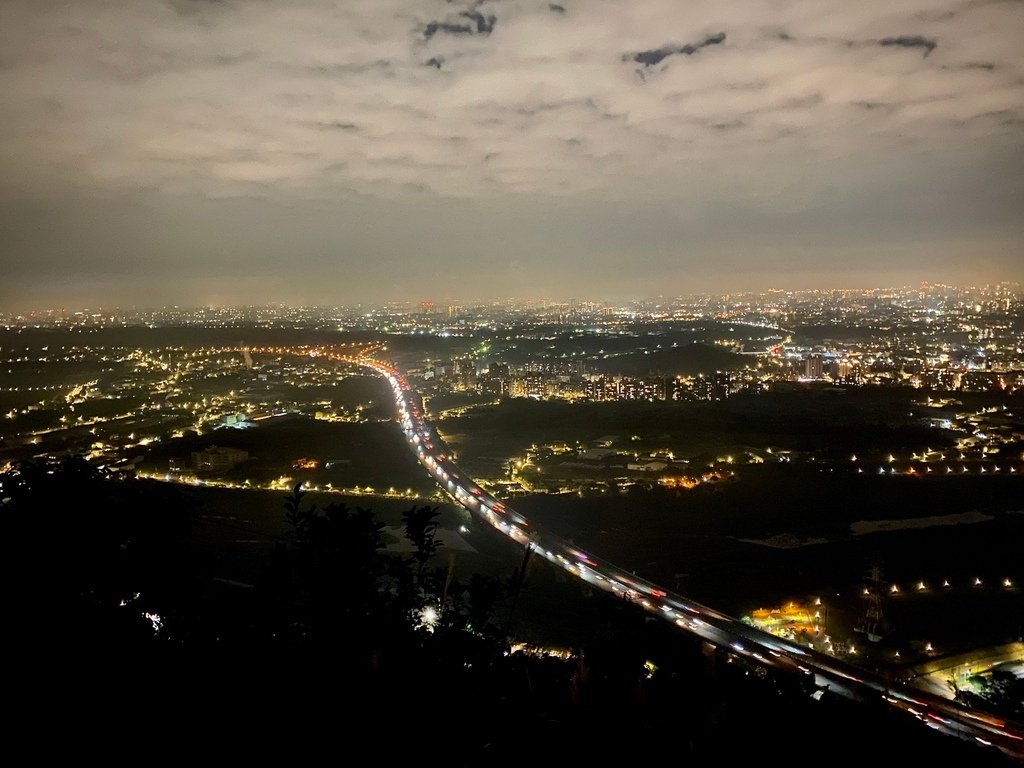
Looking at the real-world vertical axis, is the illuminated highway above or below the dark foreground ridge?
below

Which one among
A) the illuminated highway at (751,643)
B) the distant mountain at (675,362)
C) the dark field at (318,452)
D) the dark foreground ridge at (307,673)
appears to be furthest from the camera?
the distant mountain at (675,362)

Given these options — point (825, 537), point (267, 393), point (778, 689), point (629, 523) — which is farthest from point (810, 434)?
point (267, 393)

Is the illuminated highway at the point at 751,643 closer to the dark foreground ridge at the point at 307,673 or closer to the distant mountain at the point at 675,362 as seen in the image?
the dark foreground ridge at the point at 307,673

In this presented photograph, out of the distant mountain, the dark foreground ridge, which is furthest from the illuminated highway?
the distant mountain

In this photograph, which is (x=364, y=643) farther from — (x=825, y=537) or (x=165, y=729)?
(x=825, y=537)

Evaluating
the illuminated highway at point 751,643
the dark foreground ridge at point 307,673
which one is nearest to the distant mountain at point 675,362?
the illuminated highway at point 751,643

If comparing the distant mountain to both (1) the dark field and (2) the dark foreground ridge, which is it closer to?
(1) the dark field

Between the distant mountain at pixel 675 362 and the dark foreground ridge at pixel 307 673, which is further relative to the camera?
the distant mountain at pixel 675 362
